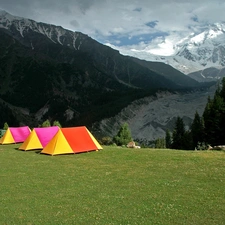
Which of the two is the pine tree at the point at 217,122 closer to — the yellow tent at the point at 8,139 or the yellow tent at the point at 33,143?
the yellow tent at the point at 33,143

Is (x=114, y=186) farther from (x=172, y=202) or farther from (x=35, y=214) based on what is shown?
(x=35, y=214)

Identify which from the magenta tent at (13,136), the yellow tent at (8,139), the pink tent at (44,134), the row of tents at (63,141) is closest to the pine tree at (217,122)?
the row of tents at (63,141)

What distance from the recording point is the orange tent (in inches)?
1161

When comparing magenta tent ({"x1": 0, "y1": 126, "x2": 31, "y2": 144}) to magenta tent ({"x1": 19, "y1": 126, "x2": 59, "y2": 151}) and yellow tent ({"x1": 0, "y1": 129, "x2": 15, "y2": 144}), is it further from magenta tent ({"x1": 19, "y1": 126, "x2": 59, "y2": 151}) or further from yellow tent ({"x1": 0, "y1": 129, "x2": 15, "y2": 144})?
magenta tent ({"x1": 19, "y1": 126, "x2": 59, "y2": 151})

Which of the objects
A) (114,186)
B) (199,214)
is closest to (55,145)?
(114,186)

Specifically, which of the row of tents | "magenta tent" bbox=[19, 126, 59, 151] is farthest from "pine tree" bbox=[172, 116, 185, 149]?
the row of tents

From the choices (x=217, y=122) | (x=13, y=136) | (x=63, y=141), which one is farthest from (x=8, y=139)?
(x=217, y=122)

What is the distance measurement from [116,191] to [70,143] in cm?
1475

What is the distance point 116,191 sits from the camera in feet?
53.4

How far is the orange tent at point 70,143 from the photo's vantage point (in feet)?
96.8

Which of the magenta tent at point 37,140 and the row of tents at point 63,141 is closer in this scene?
the row of tents at point 63,141

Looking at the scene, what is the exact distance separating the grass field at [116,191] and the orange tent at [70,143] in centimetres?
366

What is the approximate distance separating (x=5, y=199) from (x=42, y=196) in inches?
76.3

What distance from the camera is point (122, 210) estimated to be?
13414 mm
